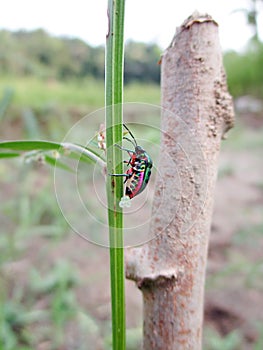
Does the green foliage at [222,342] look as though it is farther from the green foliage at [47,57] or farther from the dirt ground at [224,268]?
the green foliage at [47,57]

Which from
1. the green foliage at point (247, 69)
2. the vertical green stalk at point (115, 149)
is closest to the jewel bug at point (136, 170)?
the vertical green stalk at point (115, 149)

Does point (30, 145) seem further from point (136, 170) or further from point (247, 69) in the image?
point (247, 69)

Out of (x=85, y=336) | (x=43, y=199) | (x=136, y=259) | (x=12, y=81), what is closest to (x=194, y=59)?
(x=136, y=259)

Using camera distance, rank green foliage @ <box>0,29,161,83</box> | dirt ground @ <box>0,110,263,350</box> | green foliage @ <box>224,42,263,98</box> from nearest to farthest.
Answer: dirt ground @ <box>0,110,263,350</box> < green foliage @ <box>224,42,263,98</box> < green foliage @ <box>0,29,161,83</box>

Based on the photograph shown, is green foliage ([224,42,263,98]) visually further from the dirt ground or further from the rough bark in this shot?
the rough bark

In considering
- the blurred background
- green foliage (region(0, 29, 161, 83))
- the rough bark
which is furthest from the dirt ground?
green foliage (region(0, 29, 161, 83))

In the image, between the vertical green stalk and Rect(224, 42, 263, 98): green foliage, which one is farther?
Rect(224, 42, 263, 98): green foliage

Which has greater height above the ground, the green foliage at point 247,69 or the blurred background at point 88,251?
the green foliage at point 247,69
